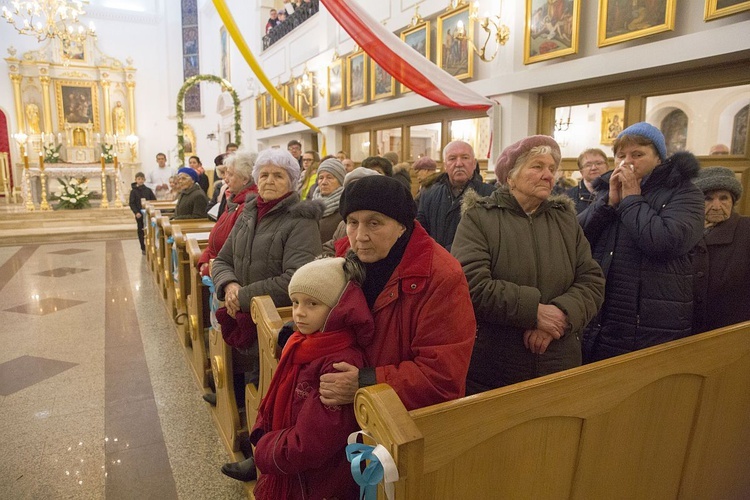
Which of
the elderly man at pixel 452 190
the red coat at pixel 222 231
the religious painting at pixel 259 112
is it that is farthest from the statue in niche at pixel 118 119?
the elderly man at pixel 452 190

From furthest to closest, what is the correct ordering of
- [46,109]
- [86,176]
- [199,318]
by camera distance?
1. [46,109]
2. [86,176]
3. [199,318]

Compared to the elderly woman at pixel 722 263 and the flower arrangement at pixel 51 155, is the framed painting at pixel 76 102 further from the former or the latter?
the elderly woman at pixel 722 263

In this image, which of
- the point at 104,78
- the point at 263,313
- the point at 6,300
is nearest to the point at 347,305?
the point at 263,313

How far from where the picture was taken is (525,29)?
5070mm

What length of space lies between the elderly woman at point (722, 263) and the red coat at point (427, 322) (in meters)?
1.31

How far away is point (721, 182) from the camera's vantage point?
Answer: 81.4 inches

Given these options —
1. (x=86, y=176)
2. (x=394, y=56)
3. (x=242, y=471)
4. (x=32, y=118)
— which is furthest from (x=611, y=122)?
(x=32, y=118)

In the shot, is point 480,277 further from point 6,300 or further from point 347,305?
point 6,300

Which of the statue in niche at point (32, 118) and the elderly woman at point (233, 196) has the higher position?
the statue in niche at point (32, 118)

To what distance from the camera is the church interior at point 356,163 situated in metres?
1.58

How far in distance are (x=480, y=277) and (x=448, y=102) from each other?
3306 millimetres

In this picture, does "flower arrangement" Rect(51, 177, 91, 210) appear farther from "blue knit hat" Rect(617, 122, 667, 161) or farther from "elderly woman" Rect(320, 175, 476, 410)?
"blue knit hat" Rect(617, 122, 667, 161)

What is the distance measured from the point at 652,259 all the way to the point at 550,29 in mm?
3774

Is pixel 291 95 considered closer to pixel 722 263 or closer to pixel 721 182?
pixel 721 182
